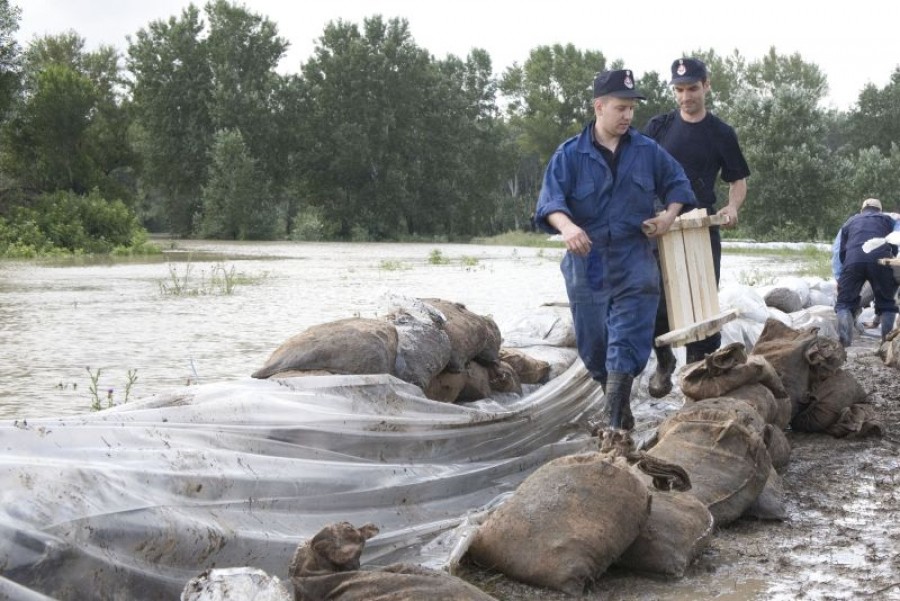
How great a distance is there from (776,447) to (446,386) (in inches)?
59.3

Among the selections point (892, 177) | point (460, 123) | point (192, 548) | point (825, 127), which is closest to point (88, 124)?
point (460, 123)

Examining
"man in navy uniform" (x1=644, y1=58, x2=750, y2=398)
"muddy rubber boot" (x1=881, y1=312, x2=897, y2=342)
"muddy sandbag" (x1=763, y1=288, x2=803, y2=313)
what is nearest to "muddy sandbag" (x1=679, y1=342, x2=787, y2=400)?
"man in navy uniform" (x1=644, y1=58, x2=750, y2=398)

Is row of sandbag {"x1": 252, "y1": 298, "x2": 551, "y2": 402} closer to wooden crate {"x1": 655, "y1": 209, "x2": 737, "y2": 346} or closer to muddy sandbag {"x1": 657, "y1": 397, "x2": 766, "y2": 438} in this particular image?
wooden crate {"x1": 655, "y1": 209, "x2": 737, "y2": 346}

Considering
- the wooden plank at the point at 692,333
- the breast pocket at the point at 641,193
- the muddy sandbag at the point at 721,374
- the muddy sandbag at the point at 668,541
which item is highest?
the breast pocket at the point at 641,193

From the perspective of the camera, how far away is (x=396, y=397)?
13.9 ft

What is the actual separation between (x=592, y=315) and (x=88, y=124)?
37977 mm

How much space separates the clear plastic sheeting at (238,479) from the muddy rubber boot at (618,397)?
0.69 ft

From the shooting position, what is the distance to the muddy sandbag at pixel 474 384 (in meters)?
5.30

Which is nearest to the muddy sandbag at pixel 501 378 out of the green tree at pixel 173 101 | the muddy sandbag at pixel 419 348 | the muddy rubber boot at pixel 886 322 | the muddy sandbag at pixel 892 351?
the muddy sandbag at pixel 419 348

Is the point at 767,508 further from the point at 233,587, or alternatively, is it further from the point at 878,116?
the point at 878,116

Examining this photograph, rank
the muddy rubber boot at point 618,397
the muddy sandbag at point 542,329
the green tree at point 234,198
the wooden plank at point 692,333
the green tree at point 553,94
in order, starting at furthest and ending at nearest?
the green tree at point 553,94 < the green tree at point 234,198 < the muddy sandbag at point 542,329 < the wooden plank at point 692,333 < the muddy rubber boot at point 618,397

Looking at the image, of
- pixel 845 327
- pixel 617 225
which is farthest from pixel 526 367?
pixel 845 327

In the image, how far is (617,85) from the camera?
193 inches

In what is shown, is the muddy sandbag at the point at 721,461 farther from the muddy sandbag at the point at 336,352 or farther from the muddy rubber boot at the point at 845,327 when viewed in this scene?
the muddy rubber boot at the point at 845,327
